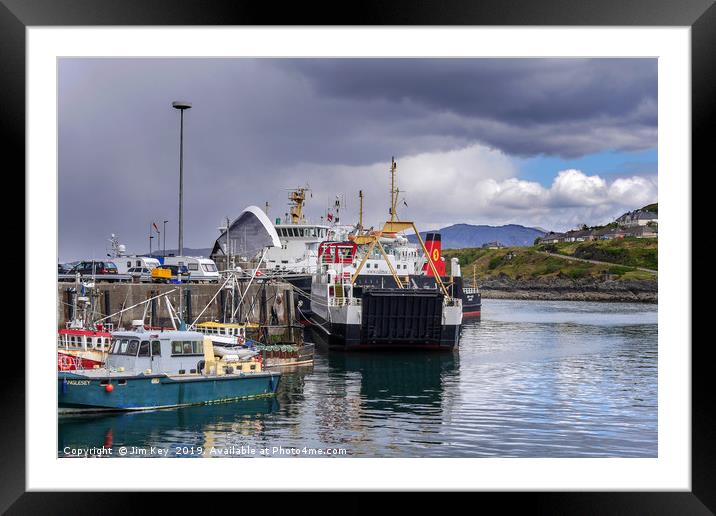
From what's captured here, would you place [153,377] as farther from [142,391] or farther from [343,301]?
[343,301]

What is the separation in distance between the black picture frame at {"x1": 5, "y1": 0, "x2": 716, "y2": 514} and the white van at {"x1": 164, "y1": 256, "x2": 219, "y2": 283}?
67.1ft

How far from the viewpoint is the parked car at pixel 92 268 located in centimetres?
2693

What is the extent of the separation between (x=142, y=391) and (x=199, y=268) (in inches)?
575

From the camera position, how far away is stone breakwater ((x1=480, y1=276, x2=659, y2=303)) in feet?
216

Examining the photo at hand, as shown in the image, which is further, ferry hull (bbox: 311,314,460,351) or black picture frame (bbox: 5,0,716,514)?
ferry hull (bbox: 311,314,460,351)

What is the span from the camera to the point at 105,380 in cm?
1341

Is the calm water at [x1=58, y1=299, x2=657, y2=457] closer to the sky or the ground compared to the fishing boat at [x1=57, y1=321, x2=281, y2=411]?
closer to the ground

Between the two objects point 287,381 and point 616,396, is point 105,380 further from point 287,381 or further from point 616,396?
point 616,396

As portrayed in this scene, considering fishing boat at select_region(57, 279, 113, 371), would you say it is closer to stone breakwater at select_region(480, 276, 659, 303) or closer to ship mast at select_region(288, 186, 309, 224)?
ship mast at select_region(288, 186, 309, 224)

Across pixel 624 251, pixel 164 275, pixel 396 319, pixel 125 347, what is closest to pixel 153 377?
pixel 125 347

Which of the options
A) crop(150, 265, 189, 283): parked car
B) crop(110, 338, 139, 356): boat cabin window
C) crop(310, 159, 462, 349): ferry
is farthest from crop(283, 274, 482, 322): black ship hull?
crop(110, 338, 139, 356): boat cabin window
